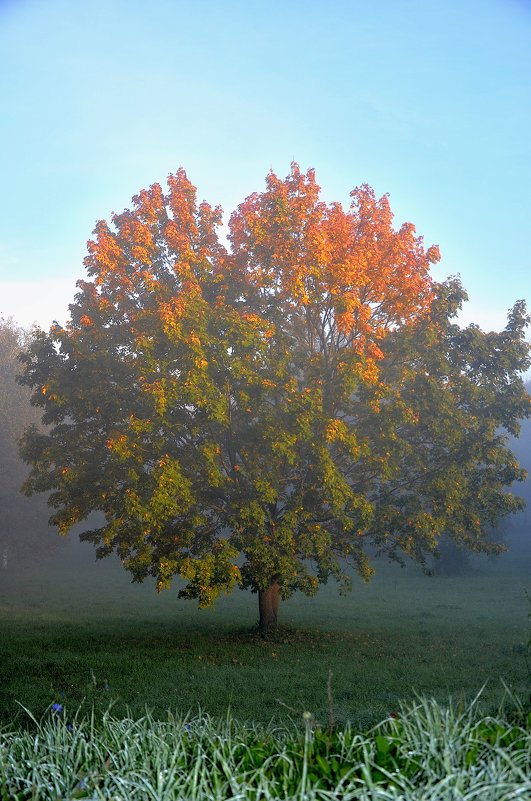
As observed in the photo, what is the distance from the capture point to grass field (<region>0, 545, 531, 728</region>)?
1203cm

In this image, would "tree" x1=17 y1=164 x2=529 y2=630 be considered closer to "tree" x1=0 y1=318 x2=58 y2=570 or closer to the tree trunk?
the tree trunk

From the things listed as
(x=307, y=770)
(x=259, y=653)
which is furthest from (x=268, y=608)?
(x=307, y=770)

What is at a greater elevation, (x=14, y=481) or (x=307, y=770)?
(x=14, y=481)

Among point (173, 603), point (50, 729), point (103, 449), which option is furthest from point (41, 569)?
point (50, 729)

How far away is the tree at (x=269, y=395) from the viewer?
55.1 ft

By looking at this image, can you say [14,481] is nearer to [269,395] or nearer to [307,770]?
[269,395]

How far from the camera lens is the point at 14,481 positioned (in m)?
44.5

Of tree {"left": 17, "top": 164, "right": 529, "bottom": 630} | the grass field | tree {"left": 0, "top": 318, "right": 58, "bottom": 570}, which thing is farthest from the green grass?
tree {"left": 0, "top": 318, "right": 58, "bottom": 570}

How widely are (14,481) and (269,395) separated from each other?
30668 millimetres

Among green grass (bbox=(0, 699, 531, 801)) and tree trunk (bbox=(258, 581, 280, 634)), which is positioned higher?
green grass (bbox=(0, 699, 531, 801))

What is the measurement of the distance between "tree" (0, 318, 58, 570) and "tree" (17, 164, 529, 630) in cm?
2489

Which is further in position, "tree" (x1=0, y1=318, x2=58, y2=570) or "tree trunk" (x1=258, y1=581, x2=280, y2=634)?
"tree" (x1=0, y1=318, x2=58, y2=570)

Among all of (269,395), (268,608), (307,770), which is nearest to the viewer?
(307,770)

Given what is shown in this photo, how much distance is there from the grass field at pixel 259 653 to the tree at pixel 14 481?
744 cm
